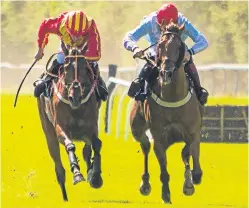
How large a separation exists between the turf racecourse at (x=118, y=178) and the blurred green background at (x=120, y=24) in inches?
869

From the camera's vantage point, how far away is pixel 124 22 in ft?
157

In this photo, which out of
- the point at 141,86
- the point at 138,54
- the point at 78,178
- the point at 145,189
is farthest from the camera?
the point at 145,189

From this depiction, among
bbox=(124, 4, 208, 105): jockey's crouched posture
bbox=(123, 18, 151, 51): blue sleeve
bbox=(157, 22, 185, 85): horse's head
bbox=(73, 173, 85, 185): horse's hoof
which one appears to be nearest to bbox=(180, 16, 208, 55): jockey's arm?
bbox=(124, 4, 208, 105): jockey's crouched posture

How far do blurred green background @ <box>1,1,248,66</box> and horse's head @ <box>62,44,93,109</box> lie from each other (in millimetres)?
28085

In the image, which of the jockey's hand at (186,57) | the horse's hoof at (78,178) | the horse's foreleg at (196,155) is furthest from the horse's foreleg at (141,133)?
the horse's hoof at (78,178)

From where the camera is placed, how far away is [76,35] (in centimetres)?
1220

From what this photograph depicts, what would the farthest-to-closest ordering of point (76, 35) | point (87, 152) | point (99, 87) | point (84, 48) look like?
point (87, 152)
point (99, 87)
point (76, 35)
point (84, 48)

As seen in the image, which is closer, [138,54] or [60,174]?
[138,54]

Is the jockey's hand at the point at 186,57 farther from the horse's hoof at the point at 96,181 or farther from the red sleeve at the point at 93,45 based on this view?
the horse's hoof at the point at 96,181

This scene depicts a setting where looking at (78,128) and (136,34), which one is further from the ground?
(136,34)

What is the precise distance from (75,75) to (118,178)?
2.72 metres

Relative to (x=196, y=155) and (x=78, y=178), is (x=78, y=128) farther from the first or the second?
(x=196, y=155)

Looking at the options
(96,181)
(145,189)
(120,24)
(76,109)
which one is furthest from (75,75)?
(120,24)

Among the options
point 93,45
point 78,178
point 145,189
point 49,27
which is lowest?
point 145,189
